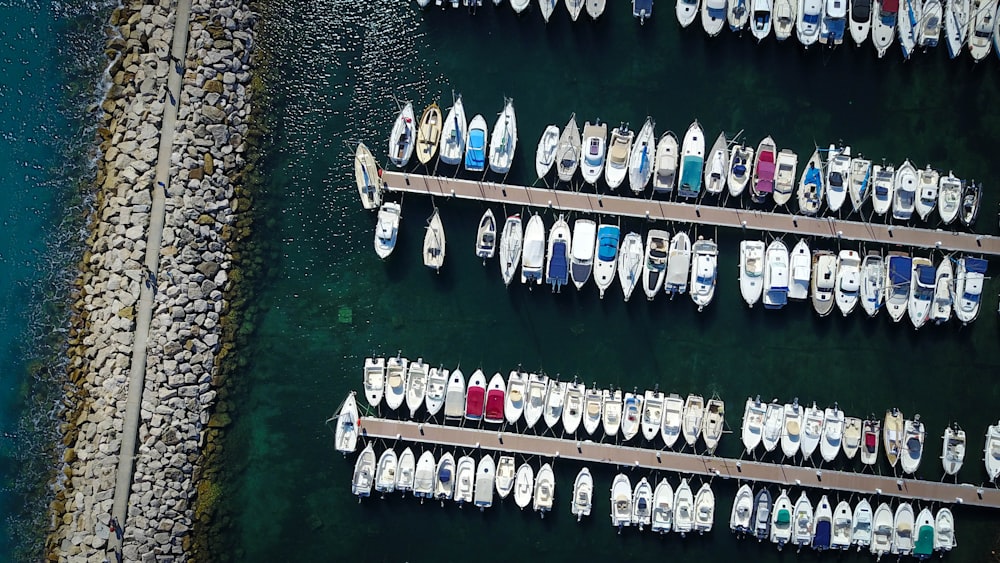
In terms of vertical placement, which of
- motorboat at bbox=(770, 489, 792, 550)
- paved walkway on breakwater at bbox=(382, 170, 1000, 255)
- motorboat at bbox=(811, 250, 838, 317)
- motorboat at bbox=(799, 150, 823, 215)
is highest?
motorboat at bbox=(799, 150, 823, 215)

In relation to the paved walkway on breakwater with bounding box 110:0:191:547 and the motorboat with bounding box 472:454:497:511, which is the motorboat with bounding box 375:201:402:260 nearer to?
the paved walkway on breakwater with bounding box 110:0:191:547

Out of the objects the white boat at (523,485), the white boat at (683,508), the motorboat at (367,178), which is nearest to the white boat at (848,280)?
→ the white boat at (683,508)

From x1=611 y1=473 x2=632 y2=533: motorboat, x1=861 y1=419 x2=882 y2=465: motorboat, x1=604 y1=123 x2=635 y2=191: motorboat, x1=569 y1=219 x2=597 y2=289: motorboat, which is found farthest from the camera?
x1=861 y1=419 x2=882 y2=465: motorboat

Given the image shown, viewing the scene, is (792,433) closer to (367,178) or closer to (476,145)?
(476,145)

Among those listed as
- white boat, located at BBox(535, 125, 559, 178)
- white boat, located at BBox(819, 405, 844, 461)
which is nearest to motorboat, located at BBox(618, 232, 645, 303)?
white boat, located at BBox(535, 125, 559, 178)

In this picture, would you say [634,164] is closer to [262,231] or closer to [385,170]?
[385,170]

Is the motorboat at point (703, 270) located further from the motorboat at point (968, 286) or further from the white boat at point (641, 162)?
the motorboat at point (968, 286)
